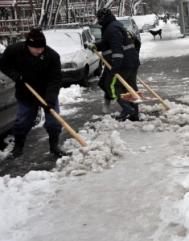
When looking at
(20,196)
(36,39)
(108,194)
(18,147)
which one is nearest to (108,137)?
(18,147)

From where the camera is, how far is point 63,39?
15.7 metres

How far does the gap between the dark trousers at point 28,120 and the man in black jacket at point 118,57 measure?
5.60 feet

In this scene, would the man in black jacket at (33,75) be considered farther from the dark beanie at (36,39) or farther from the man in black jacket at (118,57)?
the man in black jacket at (118,57)

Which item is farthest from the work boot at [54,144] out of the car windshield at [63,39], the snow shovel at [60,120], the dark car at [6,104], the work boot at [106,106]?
the car windshield at [63,39]

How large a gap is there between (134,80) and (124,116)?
2.05ft

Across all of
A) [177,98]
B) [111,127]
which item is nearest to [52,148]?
[111,127]

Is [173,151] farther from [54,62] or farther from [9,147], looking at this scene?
[9,147]

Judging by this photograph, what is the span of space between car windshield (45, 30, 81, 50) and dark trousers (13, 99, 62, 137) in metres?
7.76

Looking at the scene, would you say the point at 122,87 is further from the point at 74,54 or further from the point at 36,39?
the point at 74,54

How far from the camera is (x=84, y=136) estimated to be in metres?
8.13

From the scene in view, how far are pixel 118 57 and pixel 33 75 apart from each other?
6.00 feet

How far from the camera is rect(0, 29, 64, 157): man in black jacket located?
22.9 feet

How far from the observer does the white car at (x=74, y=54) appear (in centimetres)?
1390

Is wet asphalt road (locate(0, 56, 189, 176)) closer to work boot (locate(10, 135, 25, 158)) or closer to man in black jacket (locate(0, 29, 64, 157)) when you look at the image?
work boot (locate(10, 135, 25, 158))
